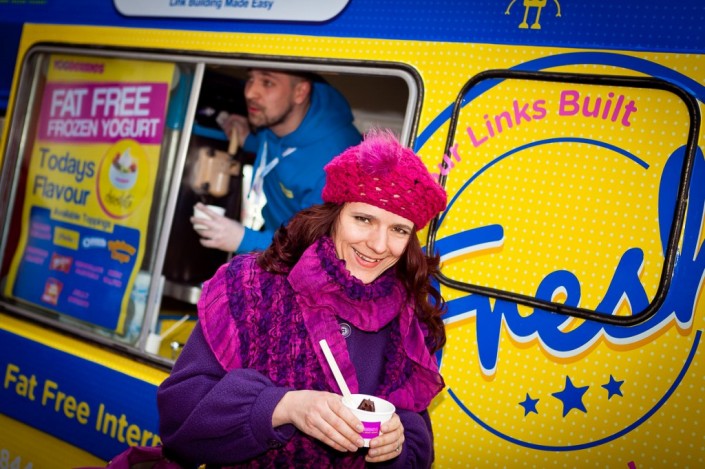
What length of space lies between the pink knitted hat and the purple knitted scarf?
0.51 ft

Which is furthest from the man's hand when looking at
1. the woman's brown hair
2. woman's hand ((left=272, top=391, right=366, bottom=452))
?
woman's hand ((left=272, top=391, right=366, bottom=452))

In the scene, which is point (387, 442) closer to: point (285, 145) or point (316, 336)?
point (316, 336)

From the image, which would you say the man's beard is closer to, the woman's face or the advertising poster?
the advertising poster

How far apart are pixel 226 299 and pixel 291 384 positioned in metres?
0.24

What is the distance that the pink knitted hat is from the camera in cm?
166

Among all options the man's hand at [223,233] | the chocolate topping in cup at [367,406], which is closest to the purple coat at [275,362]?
the chocolate topping in cup at [367,406]

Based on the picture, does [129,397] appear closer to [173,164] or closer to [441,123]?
[173,164]

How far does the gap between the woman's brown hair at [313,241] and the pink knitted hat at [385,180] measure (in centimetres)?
9

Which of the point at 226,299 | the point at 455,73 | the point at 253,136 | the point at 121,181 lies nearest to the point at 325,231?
the point at 226,299

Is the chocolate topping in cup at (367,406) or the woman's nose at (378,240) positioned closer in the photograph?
the chocolate topping in cup at (367,406)

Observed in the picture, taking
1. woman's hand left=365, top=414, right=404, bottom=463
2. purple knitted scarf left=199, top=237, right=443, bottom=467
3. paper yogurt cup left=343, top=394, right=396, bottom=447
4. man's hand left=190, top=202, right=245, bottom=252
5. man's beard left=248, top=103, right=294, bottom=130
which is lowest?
woman's hand left=365, top=414, right=404, bottom=463

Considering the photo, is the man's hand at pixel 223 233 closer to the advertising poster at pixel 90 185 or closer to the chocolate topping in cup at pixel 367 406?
the advertising poster at pixel 90 185

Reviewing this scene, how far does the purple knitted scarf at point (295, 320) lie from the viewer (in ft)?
5.38

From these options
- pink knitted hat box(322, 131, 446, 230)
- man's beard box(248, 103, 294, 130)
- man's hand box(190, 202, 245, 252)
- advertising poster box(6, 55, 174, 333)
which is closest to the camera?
pink knitted hat box(322, 131, 446, 230)
